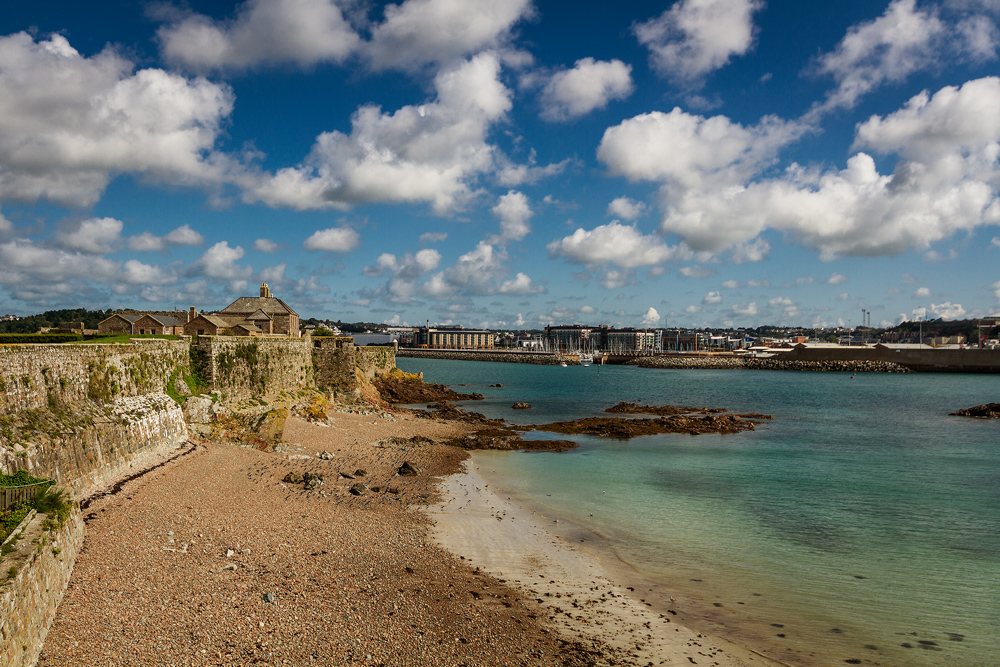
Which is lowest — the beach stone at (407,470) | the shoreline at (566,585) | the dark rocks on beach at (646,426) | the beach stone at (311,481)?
the dark rocks on beach at (646,426)

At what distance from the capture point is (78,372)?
47.6ft

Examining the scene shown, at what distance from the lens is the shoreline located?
9164 mm

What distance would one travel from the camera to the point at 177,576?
30.9ft

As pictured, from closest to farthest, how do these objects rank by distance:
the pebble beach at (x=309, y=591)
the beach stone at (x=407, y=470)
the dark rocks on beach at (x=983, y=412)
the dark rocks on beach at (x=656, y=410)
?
the pebble beach at (x=309, y=591), the beach stone at (x=407, y=470), the dark rocks on beach at (x=983, y=412), the dark rocks on beach at (x=656, y=410)

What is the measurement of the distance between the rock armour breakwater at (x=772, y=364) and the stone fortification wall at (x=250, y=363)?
4228 inches

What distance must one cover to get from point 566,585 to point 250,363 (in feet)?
68.2

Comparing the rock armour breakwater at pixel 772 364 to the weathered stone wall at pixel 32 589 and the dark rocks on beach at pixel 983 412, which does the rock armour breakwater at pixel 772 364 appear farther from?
the weathered stone wall at pixel 32 589

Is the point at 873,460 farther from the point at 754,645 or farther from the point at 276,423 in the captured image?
the point at 276,423

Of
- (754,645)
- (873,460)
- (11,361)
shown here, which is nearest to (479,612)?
(754,645)

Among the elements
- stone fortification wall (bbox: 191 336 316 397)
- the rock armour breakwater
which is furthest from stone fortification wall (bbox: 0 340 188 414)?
the rock armour breakwater

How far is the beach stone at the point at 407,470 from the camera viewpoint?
2011 cm

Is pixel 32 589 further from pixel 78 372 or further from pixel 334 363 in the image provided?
pixel 334 363

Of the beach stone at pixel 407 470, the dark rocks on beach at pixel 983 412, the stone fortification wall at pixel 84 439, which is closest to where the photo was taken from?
the stone fortification wall at pixel 84 439

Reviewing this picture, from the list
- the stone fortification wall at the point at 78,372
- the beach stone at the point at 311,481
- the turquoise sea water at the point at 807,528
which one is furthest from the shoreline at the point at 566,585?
the stone fortification wall at the point at 78,372
